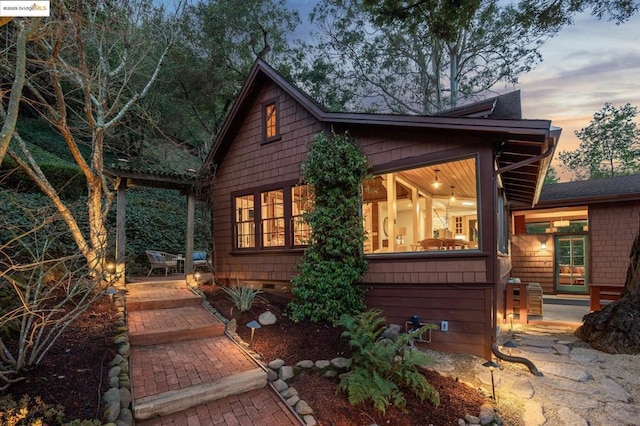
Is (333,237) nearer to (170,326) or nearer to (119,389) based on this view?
(170,326)

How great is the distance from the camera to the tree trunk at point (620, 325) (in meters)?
5.30

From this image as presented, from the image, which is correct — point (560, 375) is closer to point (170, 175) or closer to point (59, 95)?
point (170, 175)

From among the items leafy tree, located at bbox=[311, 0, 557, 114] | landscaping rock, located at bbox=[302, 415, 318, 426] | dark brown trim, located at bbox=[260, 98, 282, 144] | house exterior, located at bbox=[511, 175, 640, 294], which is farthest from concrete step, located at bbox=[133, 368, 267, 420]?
leafy tree, located at bbox=[311, 0, 557, 114]

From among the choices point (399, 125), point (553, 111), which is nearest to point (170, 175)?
point (399, 125)

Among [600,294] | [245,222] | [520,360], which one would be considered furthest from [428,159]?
[600,294]

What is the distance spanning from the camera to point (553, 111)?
42.5 ft

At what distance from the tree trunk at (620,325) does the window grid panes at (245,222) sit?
23.4ft

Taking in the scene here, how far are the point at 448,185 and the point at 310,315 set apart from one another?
195 inches

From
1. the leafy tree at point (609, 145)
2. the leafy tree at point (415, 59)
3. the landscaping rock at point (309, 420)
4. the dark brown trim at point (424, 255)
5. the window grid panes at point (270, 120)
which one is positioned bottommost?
the landscaping rock at point (309, 420)

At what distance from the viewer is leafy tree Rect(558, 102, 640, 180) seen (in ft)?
65.7

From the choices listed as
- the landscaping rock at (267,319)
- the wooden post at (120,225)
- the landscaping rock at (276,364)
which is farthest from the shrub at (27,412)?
the wooden post at (120,225)

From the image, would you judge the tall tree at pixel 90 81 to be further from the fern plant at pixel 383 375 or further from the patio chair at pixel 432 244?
the patio chair at pixel 432 244

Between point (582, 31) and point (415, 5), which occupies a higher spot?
point (582, 31)

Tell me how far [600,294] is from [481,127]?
292 inches
